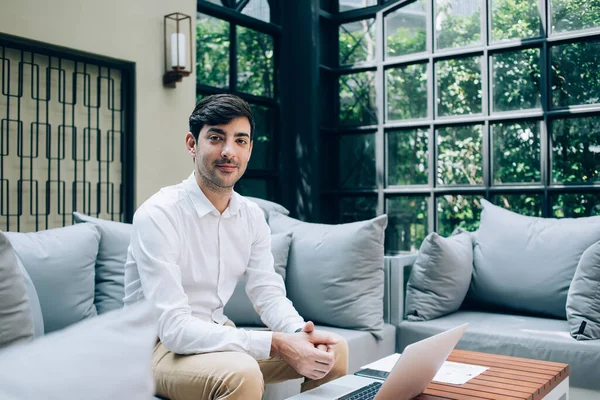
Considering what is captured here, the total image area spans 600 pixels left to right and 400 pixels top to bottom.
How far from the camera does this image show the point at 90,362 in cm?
52

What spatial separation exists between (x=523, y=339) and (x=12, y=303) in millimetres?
1999

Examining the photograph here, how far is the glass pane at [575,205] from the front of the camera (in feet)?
13.1

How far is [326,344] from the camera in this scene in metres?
1.76

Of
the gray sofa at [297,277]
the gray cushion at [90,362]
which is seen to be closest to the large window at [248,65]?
the gray sofa at [297,277]

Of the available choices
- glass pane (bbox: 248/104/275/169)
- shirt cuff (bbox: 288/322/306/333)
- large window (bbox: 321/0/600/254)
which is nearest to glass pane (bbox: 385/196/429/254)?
large window (bbox: 321/0/600/254)

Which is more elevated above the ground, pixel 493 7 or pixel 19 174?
pixel 493 7

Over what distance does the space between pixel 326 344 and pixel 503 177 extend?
2958 millimetres

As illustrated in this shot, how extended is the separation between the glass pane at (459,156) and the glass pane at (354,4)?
1196 mm

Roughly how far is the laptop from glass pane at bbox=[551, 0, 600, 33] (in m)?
3.10

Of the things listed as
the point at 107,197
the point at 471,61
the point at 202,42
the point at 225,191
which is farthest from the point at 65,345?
the point at 471,61

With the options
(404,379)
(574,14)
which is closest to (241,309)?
(404,379)

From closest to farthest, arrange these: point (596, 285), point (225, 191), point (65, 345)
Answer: point (65, 345), point (225, 191), point (596, 285)

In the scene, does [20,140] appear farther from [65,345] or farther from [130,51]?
[65,345]

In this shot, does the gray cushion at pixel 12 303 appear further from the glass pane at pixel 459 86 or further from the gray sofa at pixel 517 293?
the glass pane at pixel 459 86
